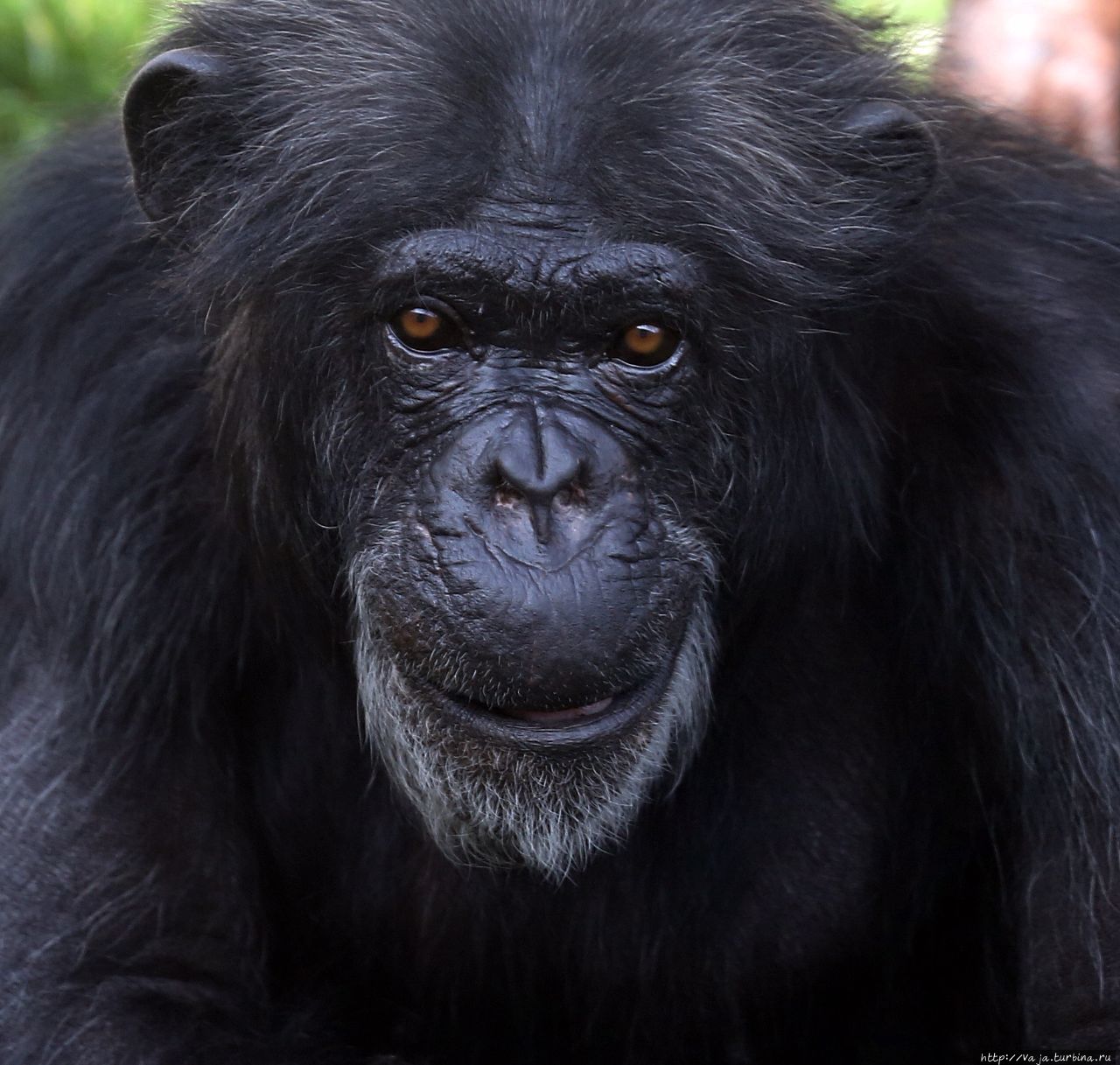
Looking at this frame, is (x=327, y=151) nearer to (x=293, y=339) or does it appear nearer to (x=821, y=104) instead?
(x=293, y=339)

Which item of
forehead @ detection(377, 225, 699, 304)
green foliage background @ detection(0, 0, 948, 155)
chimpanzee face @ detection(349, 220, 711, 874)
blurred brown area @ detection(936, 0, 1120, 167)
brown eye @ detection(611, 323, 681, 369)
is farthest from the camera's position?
green foliage background @ detection(0, 0, 948, 155)

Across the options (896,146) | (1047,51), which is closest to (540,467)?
(896,146)

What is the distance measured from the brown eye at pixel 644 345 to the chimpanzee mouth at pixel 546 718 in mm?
573

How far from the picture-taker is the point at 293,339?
339 cm

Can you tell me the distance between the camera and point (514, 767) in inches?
127

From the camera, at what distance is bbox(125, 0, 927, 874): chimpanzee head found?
315cm

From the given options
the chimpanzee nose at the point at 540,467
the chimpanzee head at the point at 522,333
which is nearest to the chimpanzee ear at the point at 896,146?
the chimpanzee head at the point at 522,333

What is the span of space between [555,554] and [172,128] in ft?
3.78

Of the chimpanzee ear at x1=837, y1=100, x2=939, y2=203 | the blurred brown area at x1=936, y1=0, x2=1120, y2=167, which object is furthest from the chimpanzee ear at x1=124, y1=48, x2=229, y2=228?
the blurred brown area at x1=936, y1=0, x2=1120, y2=167

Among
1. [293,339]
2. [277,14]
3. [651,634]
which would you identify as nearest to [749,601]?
[651,634]

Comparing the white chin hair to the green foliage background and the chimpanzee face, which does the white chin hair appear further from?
the green foliage background

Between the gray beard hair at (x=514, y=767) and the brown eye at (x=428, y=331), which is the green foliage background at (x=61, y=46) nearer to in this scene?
the brown eye at (x=428, y=331)

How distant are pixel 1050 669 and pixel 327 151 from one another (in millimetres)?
1677

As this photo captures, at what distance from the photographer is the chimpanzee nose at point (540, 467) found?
121 inches
